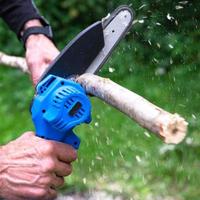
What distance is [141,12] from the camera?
4.38 meters

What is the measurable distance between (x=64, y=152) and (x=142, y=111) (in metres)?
0.32

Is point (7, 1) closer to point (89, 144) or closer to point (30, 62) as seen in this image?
point (30, 62)

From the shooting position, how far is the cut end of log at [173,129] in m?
1.31

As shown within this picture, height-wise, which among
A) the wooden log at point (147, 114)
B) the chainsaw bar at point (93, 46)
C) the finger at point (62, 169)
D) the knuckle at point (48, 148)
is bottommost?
the finger at point (62, 169)

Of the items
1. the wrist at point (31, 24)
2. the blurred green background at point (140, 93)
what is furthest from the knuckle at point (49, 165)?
the blurred green background at point (140, 93)

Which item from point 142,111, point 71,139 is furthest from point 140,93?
point 142,111

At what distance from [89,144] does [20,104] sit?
2.99 feet

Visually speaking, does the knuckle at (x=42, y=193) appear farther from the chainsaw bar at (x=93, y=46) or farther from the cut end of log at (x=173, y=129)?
the cut end of log at (x=173, y=129)

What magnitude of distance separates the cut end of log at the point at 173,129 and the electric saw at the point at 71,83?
274mm

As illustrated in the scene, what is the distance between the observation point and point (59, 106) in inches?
59.0

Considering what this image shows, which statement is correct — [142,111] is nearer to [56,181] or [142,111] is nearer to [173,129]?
[173,129]

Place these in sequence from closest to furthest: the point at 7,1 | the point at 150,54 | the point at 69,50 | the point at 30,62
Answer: the point at 69,50
the point at 30,62
the point at 7,1
the point at 150,54

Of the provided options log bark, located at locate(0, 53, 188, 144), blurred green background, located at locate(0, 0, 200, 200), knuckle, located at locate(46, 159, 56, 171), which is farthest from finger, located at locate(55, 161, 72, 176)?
blurred green background, located at locate(0, 0, 200, 200)

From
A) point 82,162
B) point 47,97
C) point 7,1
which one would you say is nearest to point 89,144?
point 82,162
